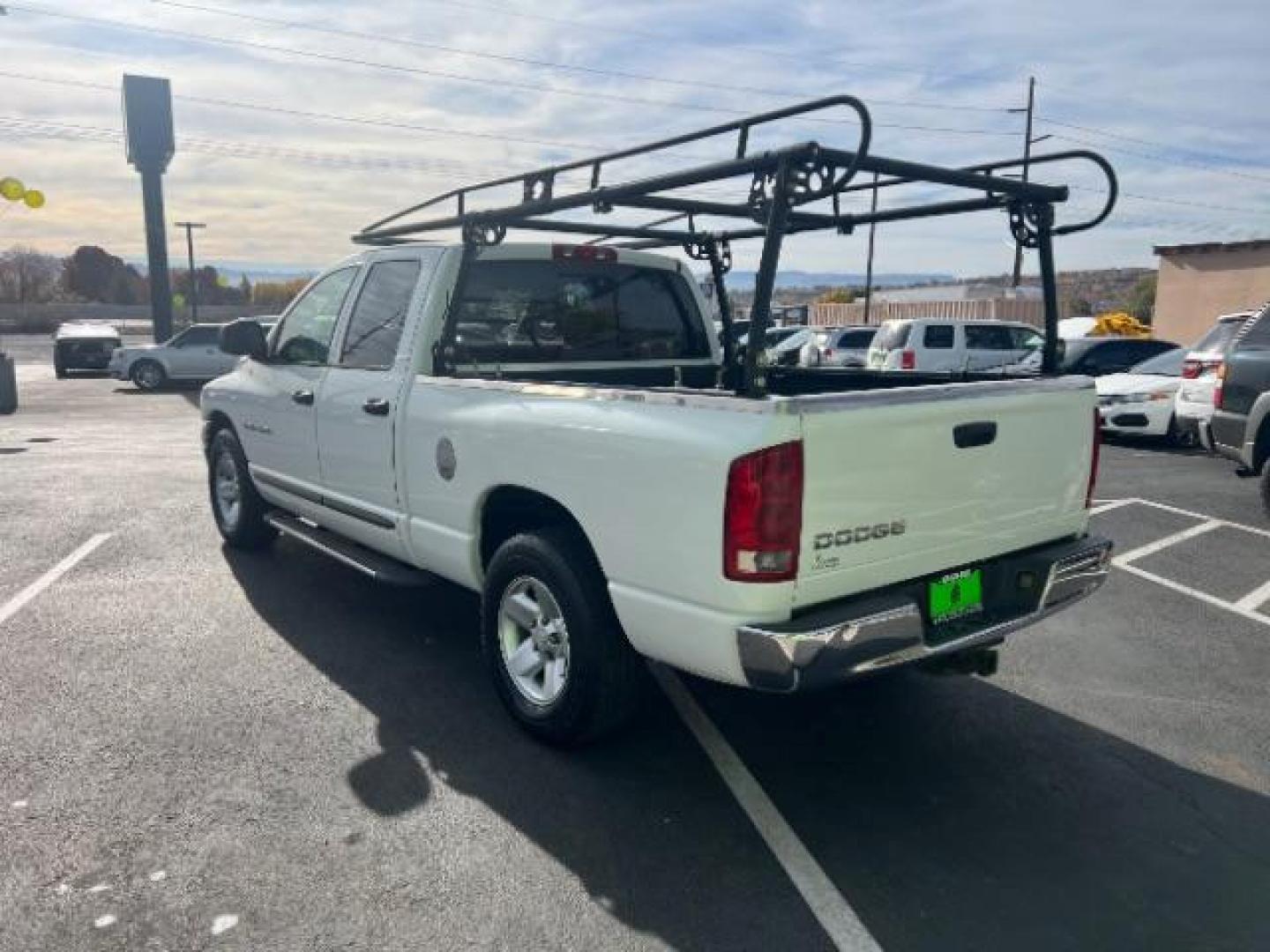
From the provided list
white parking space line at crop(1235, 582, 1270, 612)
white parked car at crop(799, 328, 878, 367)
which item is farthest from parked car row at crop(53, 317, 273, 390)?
white parking space line at crop(1235, 582, 1270, 612)

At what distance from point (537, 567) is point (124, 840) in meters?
1.64

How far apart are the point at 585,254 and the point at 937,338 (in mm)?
14976

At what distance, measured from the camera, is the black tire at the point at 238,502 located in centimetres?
661

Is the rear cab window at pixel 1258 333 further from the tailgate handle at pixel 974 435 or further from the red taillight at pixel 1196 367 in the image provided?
the tailgate handle at pixel 974 435

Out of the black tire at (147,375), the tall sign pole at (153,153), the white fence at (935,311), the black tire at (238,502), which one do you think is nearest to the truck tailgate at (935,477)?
the black tire at (238,502)

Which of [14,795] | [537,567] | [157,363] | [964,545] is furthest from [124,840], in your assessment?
[157,363]

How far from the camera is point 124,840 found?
322cm

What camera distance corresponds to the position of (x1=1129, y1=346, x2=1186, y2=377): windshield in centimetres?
1307

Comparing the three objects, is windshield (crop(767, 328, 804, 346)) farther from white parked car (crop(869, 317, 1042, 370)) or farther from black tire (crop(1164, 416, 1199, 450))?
black tire (crop(1164, 416, 1199, 450))

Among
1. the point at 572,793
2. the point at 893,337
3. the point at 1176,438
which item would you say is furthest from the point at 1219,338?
the point at 572,793

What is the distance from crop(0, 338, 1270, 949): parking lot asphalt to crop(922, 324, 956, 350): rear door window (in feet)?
43.7

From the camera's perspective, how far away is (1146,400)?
12.8 metres

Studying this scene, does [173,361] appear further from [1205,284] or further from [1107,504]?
[1205,284]

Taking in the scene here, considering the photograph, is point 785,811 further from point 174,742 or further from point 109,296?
point 109,296
